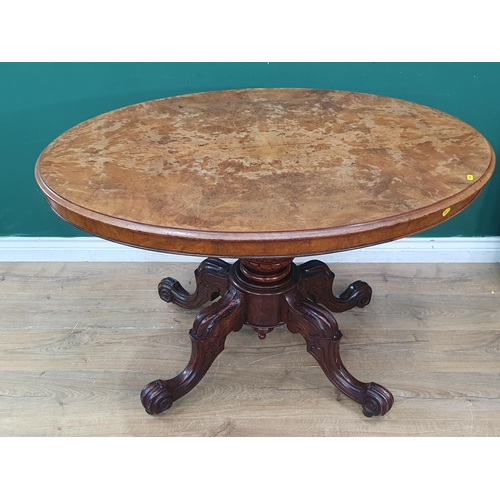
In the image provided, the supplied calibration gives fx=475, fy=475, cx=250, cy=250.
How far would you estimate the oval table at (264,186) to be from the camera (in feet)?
2.82

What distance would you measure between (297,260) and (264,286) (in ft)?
2.12

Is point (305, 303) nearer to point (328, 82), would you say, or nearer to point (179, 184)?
point (179, 184)

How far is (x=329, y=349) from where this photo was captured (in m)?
1.33

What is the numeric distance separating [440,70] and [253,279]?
100 centimetres

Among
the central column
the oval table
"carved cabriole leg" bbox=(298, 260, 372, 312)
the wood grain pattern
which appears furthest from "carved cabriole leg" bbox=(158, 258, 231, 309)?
the wood grain pattern

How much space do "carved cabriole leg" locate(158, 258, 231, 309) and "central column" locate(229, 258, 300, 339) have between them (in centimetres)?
14

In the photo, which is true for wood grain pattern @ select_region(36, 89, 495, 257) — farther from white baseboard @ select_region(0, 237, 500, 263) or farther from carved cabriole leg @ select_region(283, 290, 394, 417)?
white baseboard @ select_region(0, 237, 500, 263)

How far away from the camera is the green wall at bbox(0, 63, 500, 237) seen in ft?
5.43

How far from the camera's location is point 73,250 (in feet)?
6.57

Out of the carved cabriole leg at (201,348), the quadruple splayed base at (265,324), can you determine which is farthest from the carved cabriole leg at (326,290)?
the carved cabriole leg at (201,348)

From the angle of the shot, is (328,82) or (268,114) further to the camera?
(328,82)

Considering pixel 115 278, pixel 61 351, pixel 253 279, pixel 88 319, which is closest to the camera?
pixel 253 279

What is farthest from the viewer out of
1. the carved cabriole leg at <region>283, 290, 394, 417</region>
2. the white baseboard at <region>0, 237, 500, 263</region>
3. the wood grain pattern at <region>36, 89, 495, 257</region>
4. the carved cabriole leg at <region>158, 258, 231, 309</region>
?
the white baseboard at <region>0, 237, 500, 263</region>

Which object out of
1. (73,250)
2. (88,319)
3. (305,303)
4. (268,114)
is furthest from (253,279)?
(73,250)
